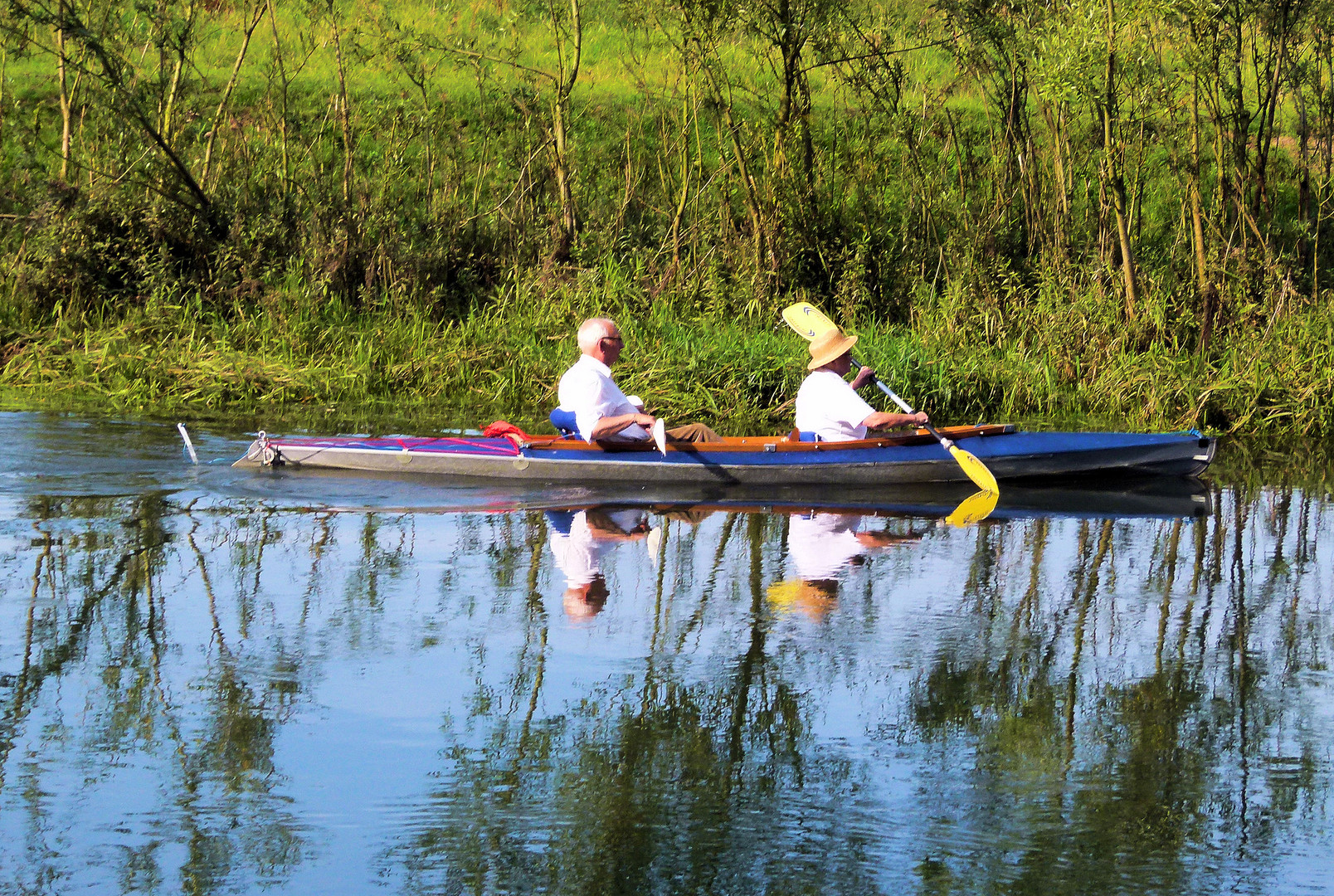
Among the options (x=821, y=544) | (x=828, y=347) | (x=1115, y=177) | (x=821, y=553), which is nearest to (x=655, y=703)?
(x=821, y=553)

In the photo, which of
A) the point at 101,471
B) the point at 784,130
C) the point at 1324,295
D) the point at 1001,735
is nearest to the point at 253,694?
the point at 1001,735

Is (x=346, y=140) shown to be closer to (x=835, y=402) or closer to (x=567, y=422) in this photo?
(x=567, y=422)

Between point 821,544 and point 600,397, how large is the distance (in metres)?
1.98

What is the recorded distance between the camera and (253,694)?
4941mm

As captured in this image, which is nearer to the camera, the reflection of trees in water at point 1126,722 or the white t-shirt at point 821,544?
the reflection of trees in water at point 1126,722

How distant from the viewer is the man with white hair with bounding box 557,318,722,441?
29.0 feet

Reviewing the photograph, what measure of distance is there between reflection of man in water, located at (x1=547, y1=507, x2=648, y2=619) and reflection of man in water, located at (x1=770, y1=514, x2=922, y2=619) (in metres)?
0.77

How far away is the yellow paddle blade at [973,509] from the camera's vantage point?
27.6 ft

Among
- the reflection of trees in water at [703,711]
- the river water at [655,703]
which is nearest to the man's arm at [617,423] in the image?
the river water at [655,703]

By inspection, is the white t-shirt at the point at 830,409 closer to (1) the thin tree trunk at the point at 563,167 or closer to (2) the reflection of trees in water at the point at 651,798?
(2) the reflection of trees in water at the point at 651,798

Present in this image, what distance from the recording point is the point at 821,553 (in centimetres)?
739

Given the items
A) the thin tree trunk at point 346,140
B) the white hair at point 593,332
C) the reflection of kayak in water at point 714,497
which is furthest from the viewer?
the thin tree trunk at point 346,140

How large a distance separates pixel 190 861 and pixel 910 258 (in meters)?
11.8

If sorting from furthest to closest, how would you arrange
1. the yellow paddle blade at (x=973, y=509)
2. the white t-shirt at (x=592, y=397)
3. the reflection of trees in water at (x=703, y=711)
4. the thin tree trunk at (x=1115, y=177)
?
the thin tree trunk at (x=1115, y=177), the white t-shirt at (x=592, y=397), the yellow paddle blade at (x=973, y=509), the reflection of trees in water at (x=703, y=711)
